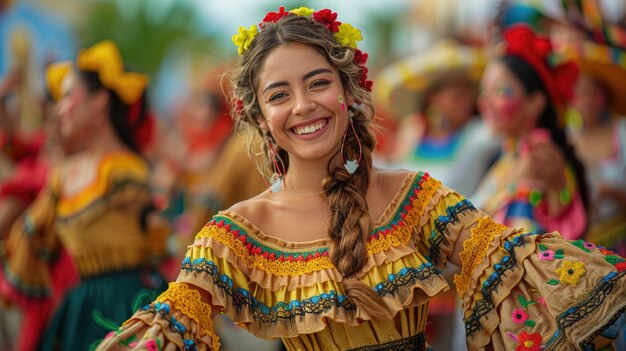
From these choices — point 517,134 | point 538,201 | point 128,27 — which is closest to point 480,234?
point 538,201

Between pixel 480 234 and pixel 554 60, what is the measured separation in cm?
293

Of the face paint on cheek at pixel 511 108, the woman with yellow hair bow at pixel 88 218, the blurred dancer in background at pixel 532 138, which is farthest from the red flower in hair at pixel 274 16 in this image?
the woman with yellow hair bow at pixel 88 218

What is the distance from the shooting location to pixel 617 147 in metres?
7.28

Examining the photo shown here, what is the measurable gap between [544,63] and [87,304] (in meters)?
3.17

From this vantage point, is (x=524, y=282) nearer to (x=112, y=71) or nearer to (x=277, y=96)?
(x=277, y=96)

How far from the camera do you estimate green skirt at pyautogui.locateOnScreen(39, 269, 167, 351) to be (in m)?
6.16

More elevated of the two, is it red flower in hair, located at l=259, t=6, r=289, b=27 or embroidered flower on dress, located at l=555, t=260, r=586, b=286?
red flower in hair, located at l=259, t=6, r=289, b=27

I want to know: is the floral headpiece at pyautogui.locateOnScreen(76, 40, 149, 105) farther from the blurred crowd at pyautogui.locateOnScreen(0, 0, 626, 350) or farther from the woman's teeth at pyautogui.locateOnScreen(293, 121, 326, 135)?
the woman's teeth at pyautogui.locateOnScreen(293, 121, 326, 135)

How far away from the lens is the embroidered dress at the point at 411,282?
3.07 m

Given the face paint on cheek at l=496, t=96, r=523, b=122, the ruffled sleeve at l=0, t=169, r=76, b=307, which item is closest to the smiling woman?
the face paint on cheek at l=496, t=96, r=523, b=122

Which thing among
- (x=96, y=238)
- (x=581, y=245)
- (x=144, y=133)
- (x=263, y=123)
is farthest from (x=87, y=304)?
(x=581, y=245)

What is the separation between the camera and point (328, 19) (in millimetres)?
3438

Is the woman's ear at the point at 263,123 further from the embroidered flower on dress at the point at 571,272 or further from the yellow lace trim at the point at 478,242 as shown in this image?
the embroidered flower on dress at the point at 571,272

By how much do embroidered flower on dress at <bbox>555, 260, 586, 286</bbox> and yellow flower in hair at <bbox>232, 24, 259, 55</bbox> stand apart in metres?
1.29
